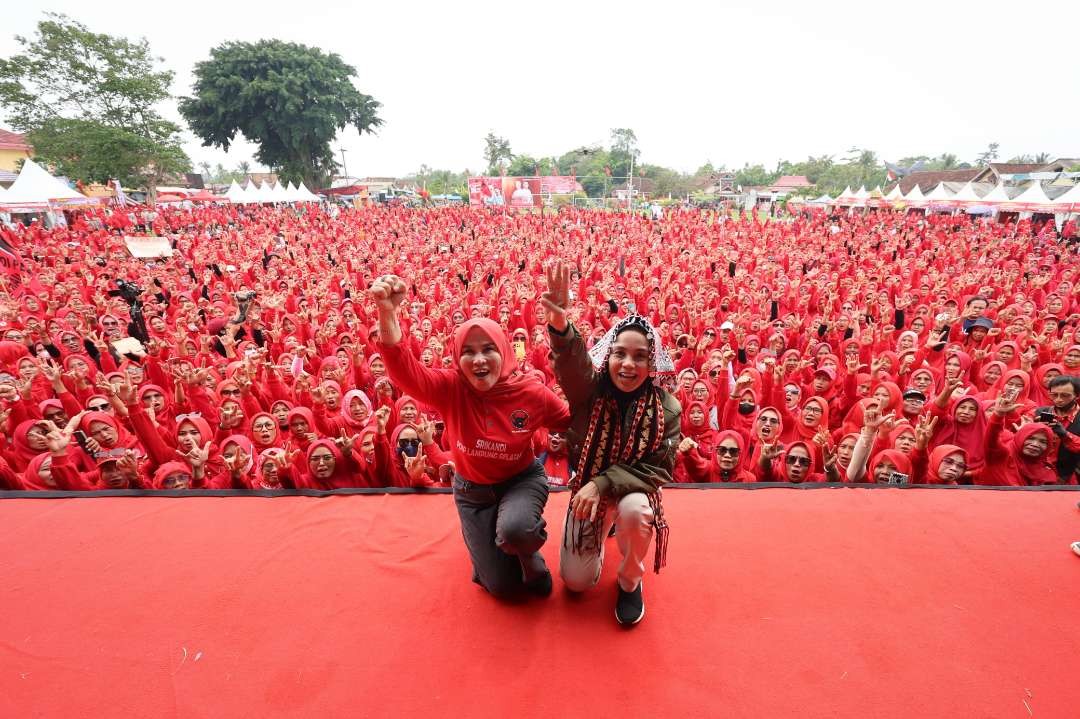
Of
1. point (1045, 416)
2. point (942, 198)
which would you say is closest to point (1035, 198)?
point (942, 198)

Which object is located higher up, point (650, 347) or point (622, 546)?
point (650, 347)

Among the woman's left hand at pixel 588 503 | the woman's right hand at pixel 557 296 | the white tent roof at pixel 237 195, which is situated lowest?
the woman's left hand at pixel 588 503

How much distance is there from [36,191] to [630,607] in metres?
23.2

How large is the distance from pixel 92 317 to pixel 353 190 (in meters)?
45.4

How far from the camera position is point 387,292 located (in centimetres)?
186

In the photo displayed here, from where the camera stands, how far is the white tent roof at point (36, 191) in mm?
15281

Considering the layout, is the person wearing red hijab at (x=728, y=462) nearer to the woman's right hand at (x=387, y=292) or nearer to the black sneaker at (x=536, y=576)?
the black sneaker at (x=536, y=576)

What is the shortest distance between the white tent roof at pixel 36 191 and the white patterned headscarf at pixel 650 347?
22.0m

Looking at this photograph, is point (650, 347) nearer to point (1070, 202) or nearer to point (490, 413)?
point (490, 413)

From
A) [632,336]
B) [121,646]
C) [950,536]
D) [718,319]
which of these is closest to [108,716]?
[121,646]

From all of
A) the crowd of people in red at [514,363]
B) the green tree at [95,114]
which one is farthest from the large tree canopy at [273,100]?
the crowd of people in red at [514,363]

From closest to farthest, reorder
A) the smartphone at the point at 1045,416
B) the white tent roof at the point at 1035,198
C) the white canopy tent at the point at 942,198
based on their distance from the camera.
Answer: the smartphone at the point at 1045,416 → the white tent roof at the point at 1035,198 → the white canopy tent at the point at 942,198

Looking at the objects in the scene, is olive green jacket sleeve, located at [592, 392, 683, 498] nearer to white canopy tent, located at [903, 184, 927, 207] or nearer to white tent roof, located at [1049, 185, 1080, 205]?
white tent roof, located at [1049, 185, 1080, 205]

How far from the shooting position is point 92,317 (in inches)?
283
